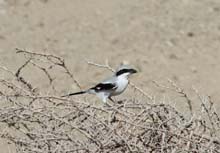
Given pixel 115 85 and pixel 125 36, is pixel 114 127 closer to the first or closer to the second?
pixel 115 85

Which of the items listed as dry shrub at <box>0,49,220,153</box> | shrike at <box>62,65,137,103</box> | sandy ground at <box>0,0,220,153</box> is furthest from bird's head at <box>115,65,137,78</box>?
sandy ground at <box>0,0,220,153</box>

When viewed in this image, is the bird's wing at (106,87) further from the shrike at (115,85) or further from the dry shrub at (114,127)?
the dry shrub at (114,127)

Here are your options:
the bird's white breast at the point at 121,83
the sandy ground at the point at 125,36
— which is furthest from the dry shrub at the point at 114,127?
the sandy ground at the point at 125,36

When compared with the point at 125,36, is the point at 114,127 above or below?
below

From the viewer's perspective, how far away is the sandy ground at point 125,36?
10297mm

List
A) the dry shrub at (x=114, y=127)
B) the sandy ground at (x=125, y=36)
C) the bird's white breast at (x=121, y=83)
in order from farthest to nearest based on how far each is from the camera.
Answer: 1. the sandy ground at (x=125, y=36)
2. the bird's white breast at (x=121, y=83)
3. the dry shrub at (x=114, y=127)

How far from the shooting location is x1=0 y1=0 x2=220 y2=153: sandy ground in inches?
405

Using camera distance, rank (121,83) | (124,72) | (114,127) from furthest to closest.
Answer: (124,72)
(121,83)
(114,127)

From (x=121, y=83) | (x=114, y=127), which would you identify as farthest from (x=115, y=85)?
(x=114, y=127)

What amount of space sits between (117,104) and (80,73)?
18.8 ft

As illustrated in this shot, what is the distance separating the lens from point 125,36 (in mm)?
11367

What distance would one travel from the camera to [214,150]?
4.24 meters

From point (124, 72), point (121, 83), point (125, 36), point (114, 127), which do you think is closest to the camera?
point (114, 127)

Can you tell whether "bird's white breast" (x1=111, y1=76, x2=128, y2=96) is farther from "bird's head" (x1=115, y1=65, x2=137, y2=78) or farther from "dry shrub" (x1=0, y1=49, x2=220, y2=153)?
"dry shrub" (x1=0, y1=49, x2=220, y2=153)
